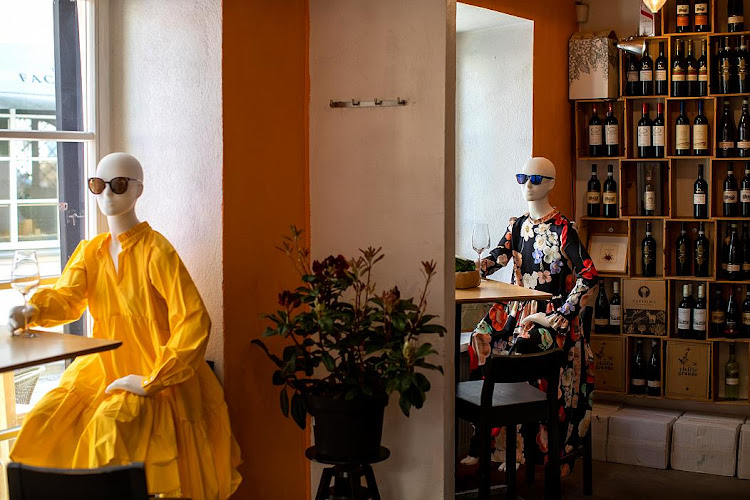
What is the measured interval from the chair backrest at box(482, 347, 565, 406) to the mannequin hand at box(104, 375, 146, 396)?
131cm

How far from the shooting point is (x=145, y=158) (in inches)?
139

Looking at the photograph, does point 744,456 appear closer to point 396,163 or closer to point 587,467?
point 587,467

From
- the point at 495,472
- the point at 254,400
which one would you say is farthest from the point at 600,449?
the point at 254,400

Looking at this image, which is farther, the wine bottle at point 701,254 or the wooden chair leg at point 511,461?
the wine bottle at point 701,254

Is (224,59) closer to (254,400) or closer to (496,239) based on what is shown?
(254,400)

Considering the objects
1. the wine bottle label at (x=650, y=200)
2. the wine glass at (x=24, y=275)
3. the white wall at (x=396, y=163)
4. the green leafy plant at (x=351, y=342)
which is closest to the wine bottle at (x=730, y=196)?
the wine bottle label at (x=650, y=200)

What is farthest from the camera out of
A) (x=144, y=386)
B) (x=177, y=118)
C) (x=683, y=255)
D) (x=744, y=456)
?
(x=683, y=255)

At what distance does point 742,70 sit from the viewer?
5.25 m

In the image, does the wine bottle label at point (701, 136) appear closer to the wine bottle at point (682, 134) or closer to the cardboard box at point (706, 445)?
the wine bottle at point (682, 134)

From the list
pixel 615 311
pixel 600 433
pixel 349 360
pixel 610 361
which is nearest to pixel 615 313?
pixel 615 311

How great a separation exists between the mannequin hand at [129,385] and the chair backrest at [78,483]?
869 mm

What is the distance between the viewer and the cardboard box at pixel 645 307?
5496mm

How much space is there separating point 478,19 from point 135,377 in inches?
125

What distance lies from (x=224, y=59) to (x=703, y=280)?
3305 mm
